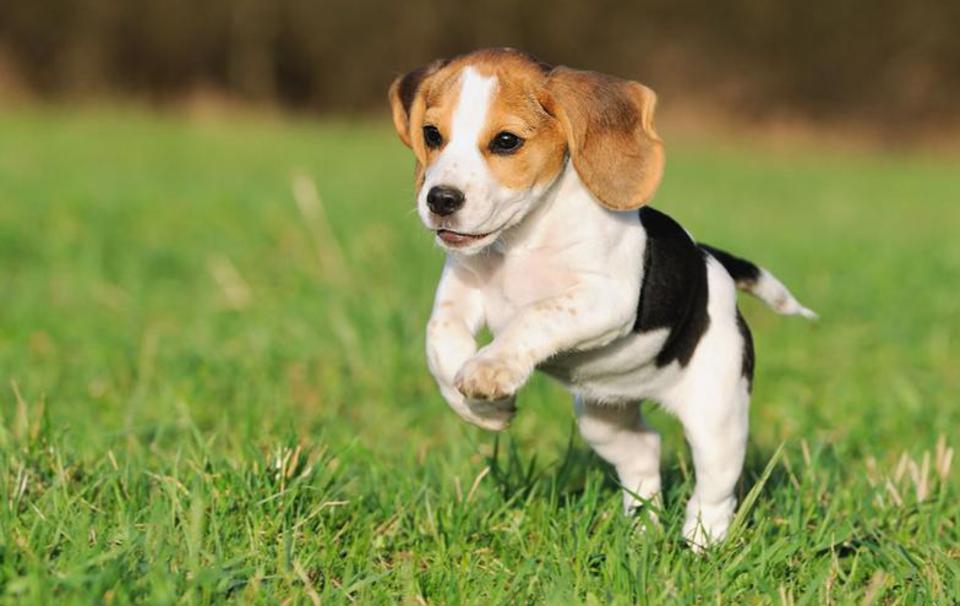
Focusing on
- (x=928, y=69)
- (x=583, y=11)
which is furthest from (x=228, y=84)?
(x=928, y=69)

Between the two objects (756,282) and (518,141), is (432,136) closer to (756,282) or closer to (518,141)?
(518,141)

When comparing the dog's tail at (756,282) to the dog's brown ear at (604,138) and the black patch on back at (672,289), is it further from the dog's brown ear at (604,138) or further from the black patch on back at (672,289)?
the dog's brown ear at (604,138)

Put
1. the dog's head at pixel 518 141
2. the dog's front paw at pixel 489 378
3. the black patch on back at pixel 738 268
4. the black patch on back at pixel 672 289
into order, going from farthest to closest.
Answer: the black patch on back at pixel 738 268 < the black patch on back at pixel 672 289 < the dog's head at pixel 518 141 < the dog's front paw at pixel 489 378

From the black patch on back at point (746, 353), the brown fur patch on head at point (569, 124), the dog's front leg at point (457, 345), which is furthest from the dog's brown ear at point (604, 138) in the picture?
the black patch on back at point (746, 353)

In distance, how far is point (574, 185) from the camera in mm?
3465

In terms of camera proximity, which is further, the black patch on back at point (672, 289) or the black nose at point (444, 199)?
the black patch on back at point (672, 289)

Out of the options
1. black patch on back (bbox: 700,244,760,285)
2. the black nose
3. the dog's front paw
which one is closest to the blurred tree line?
black patch on back (bbox: 700,244,760,285)

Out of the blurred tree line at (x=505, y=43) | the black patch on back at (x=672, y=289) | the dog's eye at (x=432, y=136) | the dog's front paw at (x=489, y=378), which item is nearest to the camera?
the dog's front paw at (x=489, y=378)

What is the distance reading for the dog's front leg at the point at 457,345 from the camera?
3.39m

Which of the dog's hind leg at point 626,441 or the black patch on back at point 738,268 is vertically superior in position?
the black patch on back at point 738,268

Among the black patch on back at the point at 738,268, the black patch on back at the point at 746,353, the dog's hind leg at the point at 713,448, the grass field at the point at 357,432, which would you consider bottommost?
the grass field at the point at 357,432

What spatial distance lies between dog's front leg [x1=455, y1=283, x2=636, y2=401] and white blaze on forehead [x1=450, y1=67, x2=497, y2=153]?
1.52ft

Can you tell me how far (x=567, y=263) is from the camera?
3426mm

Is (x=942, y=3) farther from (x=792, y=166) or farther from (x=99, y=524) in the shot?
(x=99, y=524)
